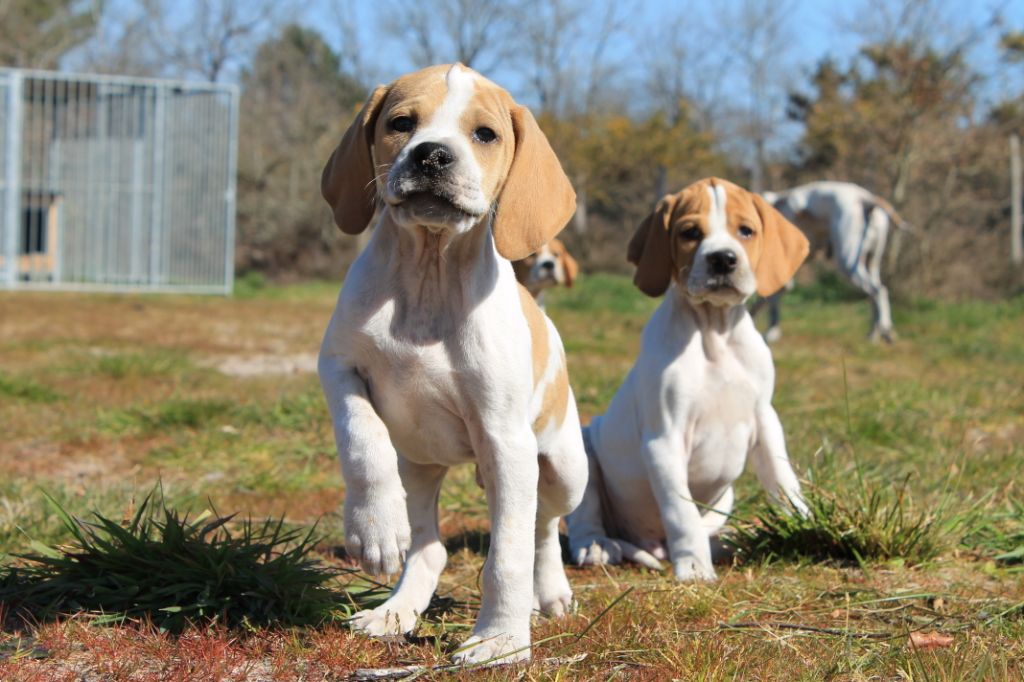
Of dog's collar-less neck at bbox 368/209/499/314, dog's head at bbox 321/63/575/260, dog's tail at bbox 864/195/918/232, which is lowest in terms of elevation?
dog's collar-less neck at bbox 368/209/499/314

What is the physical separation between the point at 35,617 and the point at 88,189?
14855 mm

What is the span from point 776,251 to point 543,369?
4.78ft

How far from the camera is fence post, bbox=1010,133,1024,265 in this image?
19.1 metres

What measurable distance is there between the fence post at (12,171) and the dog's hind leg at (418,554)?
13917 mm

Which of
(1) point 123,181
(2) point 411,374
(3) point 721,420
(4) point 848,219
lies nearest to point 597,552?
(3) point 721,420

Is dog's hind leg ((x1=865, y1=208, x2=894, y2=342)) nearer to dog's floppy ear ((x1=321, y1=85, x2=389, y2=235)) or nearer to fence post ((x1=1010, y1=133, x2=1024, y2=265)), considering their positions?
fence post ((x1=1010, y1=133, x2=1024, y2=265))

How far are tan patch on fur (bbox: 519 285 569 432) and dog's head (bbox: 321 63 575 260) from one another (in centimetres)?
30

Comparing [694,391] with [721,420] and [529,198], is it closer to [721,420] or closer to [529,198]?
[721,420]

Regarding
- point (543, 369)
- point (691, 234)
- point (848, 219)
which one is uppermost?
point (848, 219)

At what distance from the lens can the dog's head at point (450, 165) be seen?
2.39 m

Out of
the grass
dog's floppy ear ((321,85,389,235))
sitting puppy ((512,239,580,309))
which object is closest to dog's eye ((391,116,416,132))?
dog's floppy ear ((321,85,389,235))

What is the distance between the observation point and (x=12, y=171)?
49.0 feet

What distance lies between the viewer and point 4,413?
19.9 feet

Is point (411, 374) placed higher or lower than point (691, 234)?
lower
